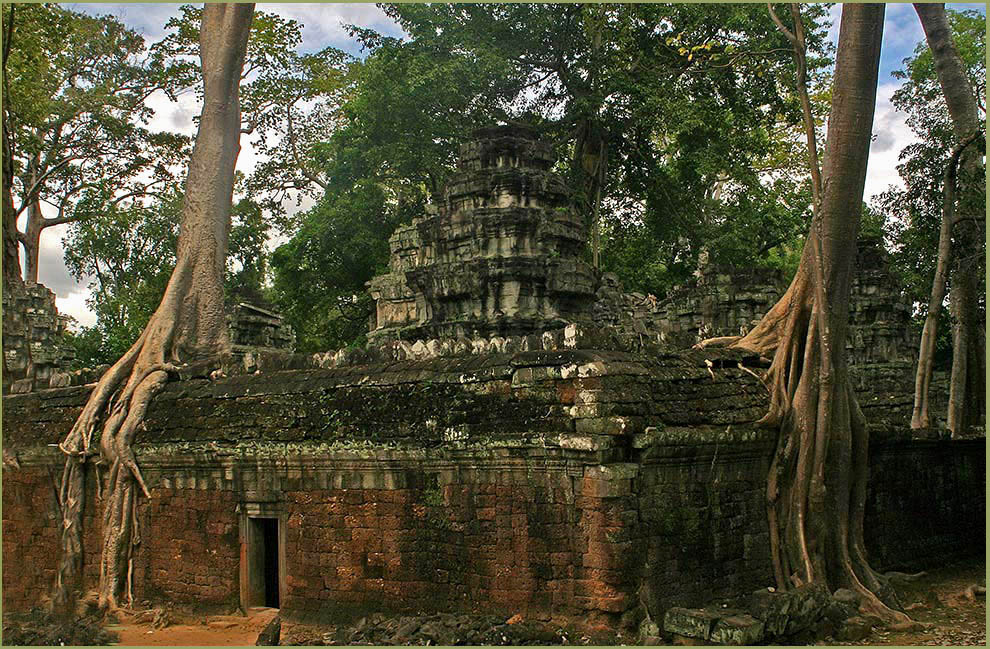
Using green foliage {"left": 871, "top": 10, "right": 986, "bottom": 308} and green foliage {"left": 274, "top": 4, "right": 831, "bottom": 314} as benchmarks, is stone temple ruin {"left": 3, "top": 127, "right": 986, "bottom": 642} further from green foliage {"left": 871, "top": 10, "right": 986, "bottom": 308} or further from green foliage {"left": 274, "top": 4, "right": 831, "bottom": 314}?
green foliage {"left": 274, "top": 4, "right": 831, "bottom": 314}

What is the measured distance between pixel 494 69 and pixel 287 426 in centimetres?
1550

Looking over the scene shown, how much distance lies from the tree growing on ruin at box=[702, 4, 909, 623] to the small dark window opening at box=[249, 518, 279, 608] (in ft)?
16.3

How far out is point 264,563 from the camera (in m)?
9.37

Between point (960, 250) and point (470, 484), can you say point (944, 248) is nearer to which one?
point (960, 250)

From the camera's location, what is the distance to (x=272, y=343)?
21.2m

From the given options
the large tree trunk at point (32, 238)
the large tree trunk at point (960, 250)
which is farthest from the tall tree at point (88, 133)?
the large tree trunk at point (960, 250)

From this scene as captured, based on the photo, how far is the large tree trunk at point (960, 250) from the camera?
12.4 metres

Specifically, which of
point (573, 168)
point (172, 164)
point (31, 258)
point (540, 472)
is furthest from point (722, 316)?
point (31, 258)

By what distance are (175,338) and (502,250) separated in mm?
5704

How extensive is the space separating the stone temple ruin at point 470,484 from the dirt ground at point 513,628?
275 millimetres

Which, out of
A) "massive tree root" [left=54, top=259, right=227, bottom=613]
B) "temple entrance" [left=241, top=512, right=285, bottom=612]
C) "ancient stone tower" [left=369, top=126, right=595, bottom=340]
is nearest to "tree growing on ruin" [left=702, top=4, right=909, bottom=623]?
"temple entrance" [left=241, top=512, right=285, bottom=612]

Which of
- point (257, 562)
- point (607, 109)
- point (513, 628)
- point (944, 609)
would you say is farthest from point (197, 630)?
point (607, 109)

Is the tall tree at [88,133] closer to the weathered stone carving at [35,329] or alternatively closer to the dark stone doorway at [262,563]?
the weathered stone carving at [35,329]

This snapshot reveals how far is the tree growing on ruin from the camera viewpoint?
28.4ft
